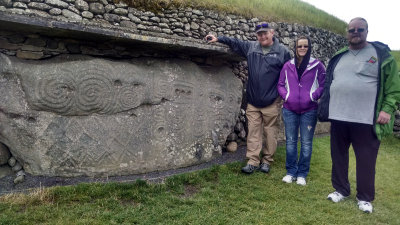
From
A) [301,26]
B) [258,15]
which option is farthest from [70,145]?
[301,26]

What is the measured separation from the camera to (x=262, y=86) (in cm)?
461

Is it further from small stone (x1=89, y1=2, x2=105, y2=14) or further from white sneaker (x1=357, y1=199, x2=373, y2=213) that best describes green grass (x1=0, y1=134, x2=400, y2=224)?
small stone (x1=89, y1=2, x2=105, y2=14)

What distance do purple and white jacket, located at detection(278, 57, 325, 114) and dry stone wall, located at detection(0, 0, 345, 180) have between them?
4.28ft

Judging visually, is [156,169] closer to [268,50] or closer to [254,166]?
[254,166]

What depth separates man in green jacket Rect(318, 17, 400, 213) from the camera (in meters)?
3.38

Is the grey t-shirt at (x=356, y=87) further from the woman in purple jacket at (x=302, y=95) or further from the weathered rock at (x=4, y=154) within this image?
the weathered rock at (x=4, y=154)

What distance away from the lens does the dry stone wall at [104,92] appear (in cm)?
392

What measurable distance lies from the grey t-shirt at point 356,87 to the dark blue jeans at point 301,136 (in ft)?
1.92

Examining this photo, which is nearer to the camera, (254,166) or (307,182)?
(307,182)

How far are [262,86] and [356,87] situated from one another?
4.69 ft

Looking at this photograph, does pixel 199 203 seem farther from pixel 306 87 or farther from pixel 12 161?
pixel 12 161

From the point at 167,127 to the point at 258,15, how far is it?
159 inches

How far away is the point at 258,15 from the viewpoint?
7.12m

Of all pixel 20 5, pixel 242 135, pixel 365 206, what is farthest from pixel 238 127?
pixel 20 5
